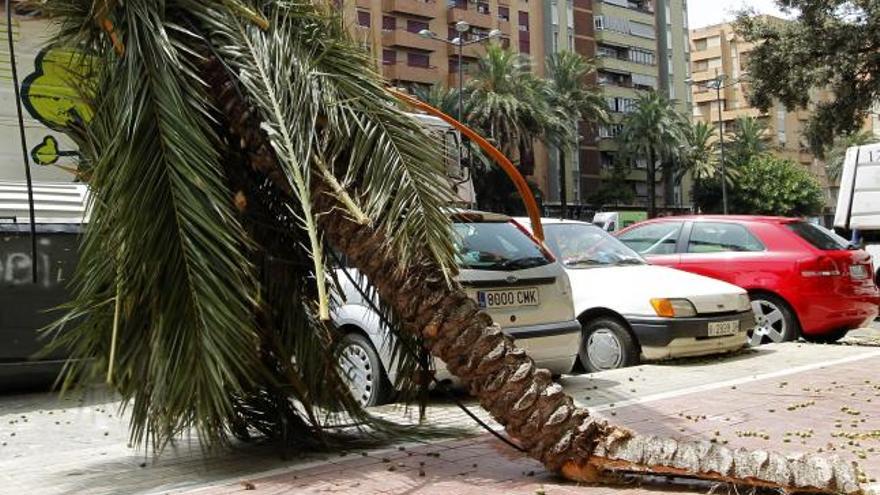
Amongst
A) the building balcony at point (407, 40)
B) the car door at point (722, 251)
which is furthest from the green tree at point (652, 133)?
the car door at point (722, 251)

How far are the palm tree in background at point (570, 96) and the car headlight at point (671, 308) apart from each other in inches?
2221

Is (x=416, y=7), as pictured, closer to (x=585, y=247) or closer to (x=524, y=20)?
(x=524, y=20)

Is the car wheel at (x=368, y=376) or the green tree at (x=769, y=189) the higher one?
the green tree at (x=769, y=189)

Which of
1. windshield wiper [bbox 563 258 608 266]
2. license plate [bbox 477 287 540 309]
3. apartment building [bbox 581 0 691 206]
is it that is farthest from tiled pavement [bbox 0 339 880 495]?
apartment building [bbox 581 0 691 206]

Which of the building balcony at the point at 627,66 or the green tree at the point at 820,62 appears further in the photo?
the building balcony at the point at 627,66

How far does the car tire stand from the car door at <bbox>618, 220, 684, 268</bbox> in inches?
70.1

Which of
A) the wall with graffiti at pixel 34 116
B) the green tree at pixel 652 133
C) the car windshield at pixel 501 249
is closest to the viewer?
the wall with graffiti at pixel 34 116

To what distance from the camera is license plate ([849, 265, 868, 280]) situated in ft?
34.7

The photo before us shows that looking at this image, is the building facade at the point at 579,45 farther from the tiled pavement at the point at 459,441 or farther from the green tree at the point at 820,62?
the tiled pavement at the point at 459,441

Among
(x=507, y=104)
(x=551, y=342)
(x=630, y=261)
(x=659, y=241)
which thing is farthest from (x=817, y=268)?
(x=507, y=104)

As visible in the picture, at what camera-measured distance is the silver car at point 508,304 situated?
7.07 m

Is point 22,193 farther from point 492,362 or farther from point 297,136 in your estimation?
point 492,362

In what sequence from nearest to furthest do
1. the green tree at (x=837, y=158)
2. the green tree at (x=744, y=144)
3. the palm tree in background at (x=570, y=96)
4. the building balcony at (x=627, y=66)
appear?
1. the palm tree in background at (x=570, y=96)
2. the building balcony at (x=627, y=66)
3. the green tree at (x=837, y=158)
4. the green tree at (x=744, y=144)

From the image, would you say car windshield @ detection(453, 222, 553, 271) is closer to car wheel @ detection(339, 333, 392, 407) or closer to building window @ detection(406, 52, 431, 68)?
car wheel @ detection(339, 333, 392, 407)
